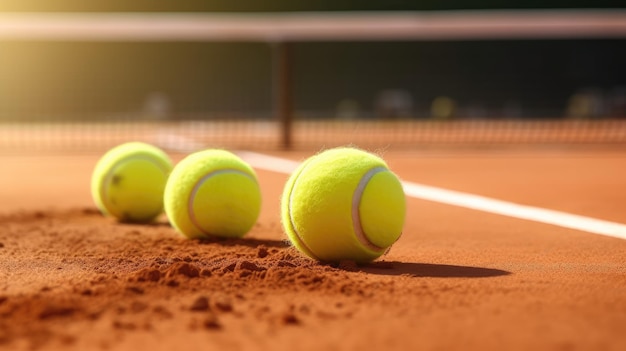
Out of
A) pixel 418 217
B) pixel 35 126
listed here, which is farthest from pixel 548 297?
pixel 35 126

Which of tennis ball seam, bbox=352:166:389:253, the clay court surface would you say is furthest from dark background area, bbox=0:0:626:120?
tennis ball seam, bbox=352:166:389:253

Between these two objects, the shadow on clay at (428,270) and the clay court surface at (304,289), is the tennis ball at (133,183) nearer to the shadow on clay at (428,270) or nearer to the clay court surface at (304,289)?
the clay court surface at (304,289)

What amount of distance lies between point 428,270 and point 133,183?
2.48 meters

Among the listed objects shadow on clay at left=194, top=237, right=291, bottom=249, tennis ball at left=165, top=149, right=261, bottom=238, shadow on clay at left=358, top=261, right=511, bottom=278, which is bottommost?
shadow on clay at left=194, top=237, right=291, bottom=249

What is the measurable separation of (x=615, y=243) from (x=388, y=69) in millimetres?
19367

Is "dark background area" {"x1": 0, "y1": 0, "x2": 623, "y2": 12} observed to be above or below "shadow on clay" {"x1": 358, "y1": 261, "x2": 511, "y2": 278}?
above

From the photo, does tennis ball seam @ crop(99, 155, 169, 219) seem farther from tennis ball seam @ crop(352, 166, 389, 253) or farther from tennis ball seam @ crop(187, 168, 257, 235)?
tennis ball seam @ crop(352, 166, 389, 253)

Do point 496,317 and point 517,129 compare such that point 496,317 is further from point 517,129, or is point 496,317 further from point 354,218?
point 517,129

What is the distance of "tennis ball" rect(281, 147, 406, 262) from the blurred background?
17.7 metres

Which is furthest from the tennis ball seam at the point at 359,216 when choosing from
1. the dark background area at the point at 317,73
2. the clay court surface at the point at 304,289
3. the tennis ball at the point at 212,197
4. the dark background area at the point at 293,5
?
the dark background area at the point at 293,5

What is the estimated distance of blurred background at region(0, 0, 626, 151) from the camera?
2267 centimetres

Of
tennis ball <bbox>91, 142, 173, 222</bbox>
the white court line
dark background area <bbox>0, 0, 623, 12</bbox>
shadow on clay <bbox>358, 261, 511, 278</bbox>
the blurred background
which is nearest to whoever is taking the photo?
shadow on clay <bbox>358, 261, 511, 278</bbox>

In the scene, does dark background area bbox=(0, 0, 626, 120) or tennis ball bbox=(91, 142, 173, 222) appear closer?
tennis ball bbox=(91, 142, 173, 222)

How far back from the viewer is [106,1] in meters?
23.0
